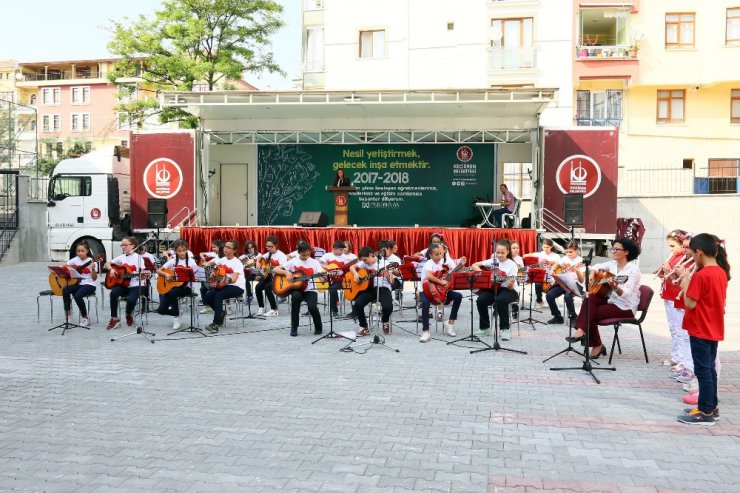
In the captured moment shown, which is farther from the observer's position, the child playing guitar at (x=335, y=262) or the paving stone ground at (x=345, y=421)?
the child playing guitar at (x=335, y=262)

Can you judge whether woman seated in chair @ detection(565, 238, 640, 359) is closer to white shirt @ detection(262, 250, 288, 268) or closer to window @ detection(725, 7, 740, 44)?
white shirt @ detection(262, 250, 288, 268)

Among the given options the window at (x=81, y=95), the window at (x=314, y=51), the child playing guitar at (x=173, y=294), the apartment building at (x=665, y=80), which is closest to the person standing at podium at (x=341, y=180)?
the child playing guitar at (x=173, y=294)

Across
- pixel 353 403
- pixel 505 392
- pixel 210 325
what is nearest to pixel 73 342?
pixel 210 325

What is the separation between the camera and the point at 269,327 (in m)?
11.6

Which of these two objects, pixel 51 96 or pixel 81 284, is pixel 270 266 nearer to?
pixel 81 284

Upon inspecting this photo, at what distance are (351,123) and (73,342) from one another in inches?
460

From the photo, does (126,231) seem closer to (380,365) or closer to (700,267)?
(380,365)

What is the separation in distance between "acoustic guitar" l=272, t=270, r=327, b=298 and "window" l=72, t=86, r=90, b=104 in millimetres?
65631

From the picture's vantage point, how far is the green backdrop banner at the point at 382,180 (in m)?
21.8

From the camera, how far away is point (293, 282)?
35.2ft

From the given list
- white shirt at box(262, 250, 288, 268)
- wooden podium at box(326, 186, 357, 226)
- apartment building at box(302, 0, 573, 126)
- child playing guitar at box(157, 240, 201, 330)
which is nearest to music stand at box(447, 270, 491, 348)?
white shirt at box(262, 250, 288, 268)

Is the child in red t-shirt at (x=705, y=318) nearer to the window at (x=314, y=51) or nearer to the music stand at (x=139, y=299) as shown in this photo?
the music stand at (x=139, y=299)

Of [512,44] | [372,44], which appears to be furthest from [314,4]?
[512,44]

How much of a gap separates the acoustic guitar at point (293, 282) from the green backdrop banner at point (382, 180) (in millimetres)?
11317
